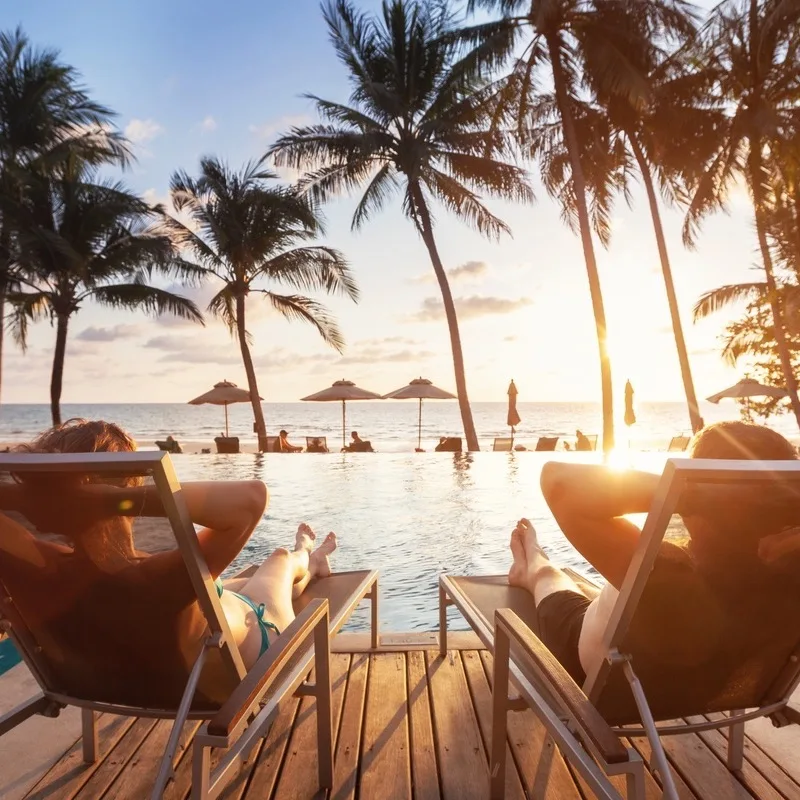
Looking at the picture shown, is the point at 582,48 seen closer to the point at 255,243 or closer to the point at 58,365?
the point at 255,243

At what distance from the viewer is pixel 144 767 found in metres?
1.99

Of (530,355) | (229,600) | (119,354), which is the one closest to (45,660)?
(229,600)

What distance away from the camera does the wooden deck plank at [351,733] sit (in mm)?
1900

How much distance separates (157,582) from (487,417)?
2326 inches

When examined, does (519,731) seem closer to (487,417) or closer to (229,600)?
(229,600)

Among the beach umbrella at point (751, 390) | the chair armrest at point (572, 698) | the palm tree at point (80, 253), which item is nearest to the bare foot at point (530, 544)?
the chair armrest at point (572, 698)

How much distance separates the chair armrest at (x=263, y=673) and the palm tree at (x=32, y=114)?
57.1 feet

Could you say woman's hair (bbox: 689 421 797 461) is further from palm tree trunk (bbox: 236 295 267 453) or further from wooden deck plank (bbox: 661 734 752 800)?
palm tree trunk (bbox: 236 295 267 453)

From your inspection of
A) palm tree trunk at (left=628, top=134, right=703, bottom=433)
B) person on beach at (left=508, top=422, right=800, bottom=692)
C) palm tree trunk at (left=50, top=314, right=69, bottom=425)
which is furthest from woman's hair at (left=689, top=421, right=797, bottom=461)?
palm tree trunk at (left=50, top=314, right=69, bottom=425)

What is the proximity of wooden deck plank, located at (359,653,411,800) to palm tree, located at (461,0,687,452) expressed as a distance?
11.8m

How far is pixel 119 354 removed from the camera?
6562 centimetres

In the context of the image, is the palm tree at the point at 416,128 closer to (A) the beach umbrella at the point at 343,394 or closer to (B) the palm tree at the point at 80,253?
(A) the beach umbrella at the point at 343,394

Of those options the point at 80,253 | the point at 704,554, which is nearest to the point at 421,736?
the point at 704,554

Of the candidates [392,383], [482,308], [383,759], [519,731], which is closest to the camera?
[383,759]
